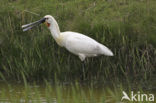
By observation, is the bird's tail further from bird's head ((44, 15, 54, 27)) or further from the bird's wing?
bird's head ((44, 15, 54, 27))

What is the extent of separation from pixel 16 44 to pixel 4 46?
266 mm

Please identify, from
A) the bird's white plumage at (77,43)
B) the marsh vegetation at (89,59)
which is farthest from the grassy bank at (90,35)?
the bird's white plumage at (77,43)

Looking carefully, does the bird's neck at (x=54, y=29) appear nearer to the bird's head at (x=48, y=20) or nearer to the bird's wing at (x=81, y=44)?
the bird's head at (x=48, y=20)

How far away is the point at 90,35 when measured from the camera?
26.2 ft

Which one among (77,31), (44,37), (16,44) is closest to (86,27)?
(77,31)

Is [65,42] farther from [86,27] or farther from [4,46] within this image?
[4,46]

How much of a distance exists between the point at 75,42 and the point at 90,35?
41cm

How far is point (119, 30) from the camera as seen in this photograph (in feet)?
25.2

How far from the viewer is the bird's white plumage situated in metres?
7.52

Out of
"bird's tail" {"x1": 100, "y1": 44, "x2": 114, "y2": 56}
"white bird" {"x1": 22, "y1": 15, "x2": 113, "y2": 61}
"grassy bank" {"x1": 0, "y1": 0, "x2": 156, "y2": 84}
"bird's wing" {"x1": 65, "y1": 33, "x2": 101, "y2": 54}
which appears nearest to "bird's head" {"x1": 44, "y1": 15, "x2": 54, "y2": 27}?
"white bird" {"x1": 22, "y1": 15, "x2": 113, "y2": 61}

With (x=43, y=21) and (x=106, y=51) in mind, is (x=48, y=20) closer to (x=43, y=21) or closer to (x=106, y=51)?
(x=43, y=21)

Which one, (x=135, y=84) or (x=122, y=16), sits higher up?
(x=122, y=16)

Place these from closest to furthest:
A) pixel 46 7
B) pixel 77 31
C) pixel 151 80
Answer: pixel 151 80 → pixel 77 31 → pixel 46 7

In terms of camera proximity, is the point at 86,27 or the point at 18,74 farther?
the point at 86,27
